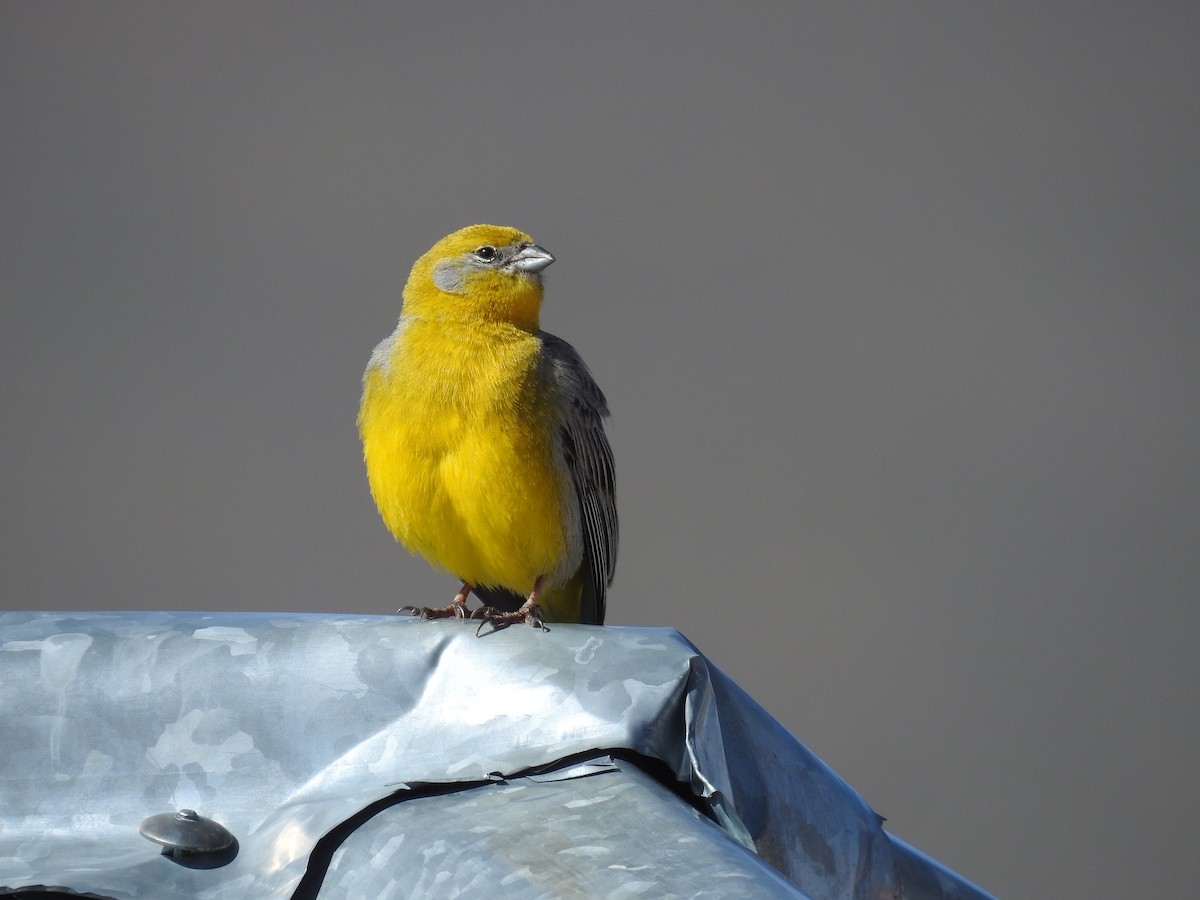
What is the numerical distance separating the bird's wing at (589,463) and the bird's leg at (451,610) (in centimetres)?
21

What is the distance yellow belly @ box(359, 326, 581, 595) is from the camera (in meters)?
2.21

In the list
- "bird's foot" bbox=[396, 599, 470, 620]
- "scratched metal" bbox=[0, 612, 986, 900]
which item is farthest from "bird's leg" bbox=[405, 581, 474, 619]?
"scratched metal" bbox=[0, 612, 986, 900]

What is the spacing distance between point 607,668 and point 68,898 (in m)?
0.39

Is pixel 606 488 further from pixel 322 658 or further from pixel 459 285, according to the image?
pixel 322 658

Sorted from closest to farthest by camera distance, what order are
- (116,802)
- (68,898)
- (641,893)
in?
(641,893) → (68,898) → (116,802)

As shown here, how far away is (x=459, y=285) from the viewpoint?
8.11 feet

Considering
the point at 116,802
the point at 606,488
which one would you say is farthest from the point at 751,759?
the point at 606,488

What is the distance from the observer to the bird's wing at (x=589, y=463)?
2342 mm

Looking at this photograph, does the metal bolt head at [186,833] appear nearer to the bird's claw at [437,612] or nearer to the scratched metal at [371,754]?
the scratched metal at [371,754]

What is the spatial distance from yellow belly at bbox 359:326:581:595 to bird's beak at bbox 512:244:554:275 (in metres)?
0.20

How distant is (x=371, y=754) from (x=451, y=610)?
1206 mm

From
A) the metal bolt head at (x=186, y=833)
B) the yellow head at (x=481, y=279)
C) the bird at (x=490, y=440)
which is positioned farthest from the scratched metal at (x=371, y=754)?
the yellow head at (x=481, y=279)

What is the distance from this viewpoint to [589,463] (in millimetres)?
2410

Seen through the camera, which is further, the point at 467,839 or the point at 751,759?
the point at 751,759
